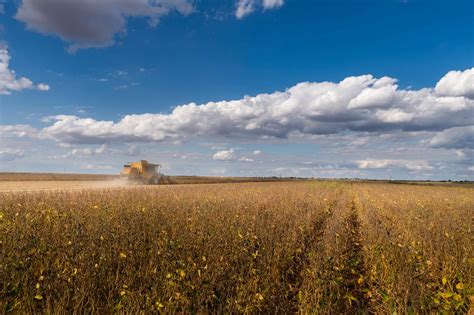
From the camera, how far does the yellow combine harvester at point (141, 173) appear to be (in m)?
43.5

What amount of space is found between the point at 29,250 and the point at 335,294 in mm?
5185

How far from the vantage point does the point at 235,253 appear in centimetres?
617

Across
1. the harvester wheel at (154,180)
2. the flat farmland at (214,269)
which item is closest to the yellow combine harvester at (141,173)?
the harvester wheel at (154,180)

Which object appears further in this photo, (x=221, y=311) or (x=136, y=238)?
(x=136, y=238)

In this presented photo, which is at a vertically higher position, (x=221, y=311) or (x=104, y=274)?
(x=104, y=274)

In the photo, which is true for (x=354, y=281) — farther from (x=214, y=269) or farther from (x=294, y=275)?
(x=214, y=269)

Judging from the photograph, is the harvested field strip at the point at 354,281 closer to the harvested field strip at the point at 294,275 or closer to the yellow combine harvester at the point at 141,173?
the harvested field strip at the point at 294,275

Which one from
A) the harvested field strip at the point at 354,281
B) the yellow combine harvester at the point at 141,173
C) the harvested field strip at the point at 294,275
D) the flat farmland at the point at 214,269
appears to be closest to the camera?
the flat farmland at the point at 214,269

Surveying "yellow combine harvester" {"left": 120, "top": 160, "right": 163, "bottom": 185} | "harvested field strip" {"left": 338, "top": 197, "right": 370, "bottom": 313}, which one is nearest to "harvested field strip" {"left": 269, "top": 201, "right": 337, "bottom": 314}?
"harvested field strip" {"left": 338, "top": 197, "right": 370, "bottom": 313}

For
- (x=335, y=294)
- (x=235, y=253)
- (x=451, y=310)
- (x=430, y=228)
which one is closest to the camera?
(x=451, y=310)

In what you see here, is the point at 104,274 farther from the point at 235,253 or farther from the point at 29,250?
the point at 235,253

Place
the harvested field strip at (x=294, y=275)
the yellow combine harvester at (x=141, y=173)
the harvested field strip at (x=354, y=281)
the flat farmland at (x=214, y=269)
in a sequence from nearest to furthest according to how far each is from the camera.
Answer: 1. the flat farmland at (x=214, y=269)
2. the harvested field strip at (x=294, y=275)
3. the harvested field strip at (x=354, y=281)
4. the yellow combine harvester at (x=141, y=173)

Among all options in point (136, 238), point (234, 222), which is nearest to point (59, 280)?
point (136, 238)

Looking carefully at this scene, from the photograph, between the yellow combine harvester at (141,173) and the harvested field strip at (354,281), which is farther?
the yellow combine harvester at (141,173)
